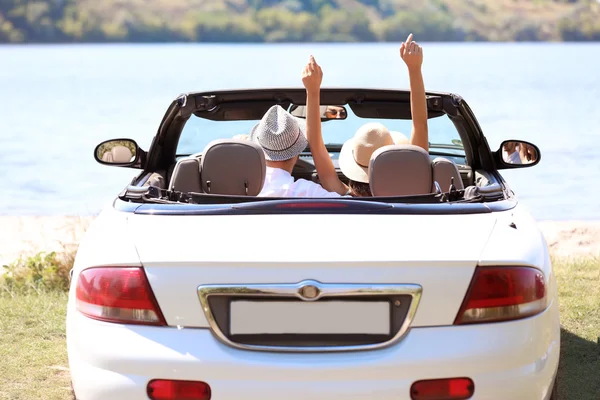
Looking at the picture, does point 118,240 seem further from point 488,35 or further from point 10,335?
point 488,35

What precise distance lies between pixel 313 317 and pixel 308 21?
108 m

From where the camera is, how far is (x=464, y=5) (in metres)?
121

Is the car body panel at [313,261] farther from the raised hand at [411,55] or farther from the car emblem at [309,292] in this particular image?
the raised hand at [411,55]

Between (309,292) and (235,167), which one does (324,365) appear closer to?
(309,292)

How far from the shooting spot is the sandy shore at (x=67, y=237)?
9633 mm

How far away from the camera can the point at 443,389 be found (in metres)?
2.91

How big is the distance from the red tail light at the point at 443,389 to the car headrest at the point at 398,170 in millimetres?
1097

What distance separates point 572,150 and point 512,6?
93369mm

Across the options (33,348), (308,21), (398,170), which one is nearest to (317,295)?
(398,170)

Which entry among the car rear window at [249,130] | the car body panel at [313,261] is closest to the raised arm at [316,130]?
the car body panel at [313,261]

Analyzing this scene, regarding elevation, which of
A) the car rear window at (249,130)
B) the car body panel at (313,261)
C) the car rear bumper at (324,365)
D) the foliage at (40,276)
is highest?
the car body panel at (313,261)

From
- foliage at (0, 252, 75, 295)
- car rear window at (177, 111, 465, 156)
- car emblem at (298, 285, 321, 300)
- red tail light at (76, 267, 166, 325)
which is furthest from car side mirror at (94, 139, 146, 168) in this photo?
car rear window at (177, 111, 465, 156)

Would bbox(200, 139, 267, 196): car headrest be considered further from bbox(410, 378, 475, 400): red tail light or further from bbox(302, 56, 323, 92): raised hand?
bbox(410, 378, 475, 400): red tail light

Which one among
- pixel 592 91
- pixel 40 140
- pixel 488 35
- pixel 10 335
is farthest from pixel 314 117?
pixel 488 35
